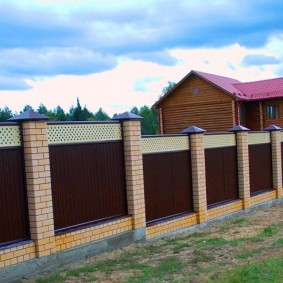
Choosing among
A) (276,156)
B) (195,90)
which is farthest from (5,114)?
(276,156)

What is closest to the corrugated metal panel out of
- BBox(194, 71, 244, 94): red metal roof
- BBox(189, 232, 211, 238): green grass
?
BBox(189, 232, 211, 238): green grass

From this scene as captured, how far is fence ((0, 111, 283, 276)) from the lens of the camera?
6.23 metres

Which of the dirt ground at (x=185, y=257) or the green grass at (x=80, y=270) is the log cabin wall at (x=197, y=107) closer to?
the dirt ground at (x=185, y=257)

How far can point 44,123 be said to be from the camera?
646 cm

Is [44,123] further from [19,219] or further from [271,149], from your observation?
[271,149]

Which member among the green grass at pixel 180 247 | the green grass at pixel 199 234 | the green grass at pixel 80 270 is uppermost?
the green grass at pixel 80 270

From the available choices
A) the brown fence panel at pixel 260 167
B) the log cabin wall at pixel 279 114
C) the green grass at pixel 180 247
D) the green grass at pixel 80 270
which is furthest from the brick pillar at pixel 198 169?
the log cabin wall at pixel 279 114

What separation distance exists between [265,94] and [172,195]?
21.9 metres

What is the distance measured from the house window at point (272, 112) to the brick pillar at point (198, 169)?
2075 cm

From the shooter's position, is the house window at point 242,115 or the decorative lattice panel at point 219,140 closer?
the decorative lattice panel at point 219,140

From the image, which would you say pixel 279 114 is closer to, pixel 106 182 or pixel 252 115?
pixel 252 115

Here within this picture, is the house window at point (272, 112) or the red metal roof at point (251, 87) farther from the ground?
the red metal roof at point (251, 87)

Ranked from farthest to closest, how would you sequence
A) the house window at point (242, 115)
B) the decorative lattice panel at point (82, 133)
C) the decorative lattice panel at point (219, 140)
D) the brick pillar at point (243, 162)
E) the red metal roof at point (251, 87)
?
the house window at point (242, 115) < the red metal roof at point (251, 87) < the brick pillar at point (243, 162) < the decorative lattice panel at point (219, 140) < the decorative lattice panel at point (82, 133)

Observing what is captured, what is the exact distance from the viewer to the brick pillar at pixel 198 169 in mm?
9742
